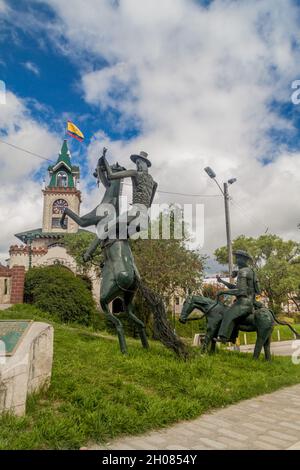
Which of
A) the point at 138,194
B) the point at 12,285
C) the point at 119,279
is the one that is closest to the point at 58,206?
the point at 12,285

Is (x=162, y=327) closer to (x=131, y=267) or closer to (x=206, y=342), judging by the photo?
(x=131, y=267)

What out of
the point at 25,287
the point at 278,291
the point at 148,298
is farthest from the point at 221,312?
the point at 278,291

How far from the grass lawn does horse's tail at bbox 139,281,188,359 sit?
22 cm

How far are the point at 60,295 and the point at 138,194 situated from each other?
37.9ft

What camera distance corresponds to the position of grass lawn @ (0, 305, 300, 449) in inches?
136

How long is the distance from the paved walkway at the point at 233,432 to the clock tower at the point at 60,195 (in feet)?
140

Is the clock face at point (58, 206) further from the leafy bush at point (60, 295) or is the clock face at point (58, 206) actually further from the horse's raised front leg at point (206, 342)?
the horse's raised front leg at point (206, 342)

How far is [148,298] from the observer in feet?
23.9

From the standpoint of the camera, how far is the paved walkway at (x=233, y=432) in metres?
3.47

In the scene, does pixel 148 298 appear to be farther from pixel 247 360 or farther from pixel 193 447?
pixel 193 447

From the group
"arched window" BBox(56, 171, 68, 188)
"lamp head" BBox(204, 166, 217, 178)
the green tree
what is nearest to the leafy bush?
"lamp head" BBox(204, 166, 217, 178)

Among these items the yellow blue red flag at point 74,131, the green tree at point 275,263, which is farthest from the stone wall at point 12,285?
the green tree at point 275,263

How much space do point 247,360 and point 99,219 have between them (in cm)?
425

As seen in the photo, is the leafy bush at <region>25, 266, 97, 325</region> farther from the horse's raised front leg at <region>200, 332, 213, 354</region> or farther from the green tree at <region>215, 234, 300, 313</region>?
the green tree at <region>215, 234, 300, 313</region>
